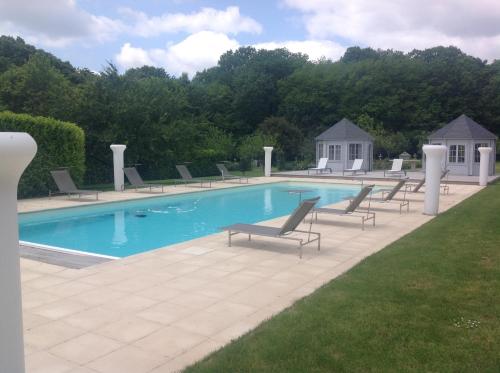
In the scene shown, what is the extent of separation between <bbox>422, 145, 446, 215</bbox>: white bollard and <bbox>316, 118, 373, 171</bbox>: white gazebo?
17.1 m

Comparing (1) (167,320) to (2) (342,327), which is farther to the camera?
(1) (167,320)

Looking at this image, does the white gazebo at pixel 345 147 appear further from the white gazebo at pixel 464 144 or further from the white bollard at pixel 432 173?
the white bollard at pixel 432 173

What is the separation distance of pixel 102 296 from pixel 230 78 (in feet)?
181

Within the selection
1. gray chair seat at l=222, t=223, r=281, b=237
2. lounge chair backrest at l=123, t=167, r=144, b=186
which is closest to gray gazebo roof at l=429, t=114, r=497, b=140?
lounge chair backrest at l=123, t=167, r=144, b=186

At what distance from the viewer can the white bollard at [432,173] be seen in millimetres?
11203

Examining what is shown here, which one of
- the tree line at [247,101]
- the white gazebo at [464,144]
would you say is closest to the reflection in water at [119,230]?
the tree line at [247,101]

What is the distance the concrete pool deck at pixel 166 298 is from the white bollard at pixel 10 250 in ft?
3.74

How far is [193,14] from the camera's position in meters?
24.0

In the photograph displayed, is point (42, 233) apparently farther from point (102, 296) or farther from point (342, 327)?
point (342, 327)

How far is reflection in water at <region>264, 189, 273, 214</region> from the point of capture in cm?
1463

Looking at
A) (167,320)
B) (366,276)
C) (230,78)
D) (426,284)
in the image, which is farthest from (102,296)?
(230,78)

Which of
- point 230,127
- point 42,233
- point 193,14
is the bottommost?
point 42,233

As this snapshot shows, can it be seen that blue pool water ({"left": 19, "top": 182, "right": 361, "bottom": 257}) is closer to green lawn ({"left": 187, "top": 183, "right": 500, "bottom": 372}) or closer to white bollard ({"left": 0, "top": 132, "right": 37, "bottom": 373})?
green lawn ({"left": 187, "top": 183, "right": 500, "bottom": 372})

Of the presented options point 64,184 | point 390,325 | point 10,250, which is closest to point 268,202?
point 64,184
